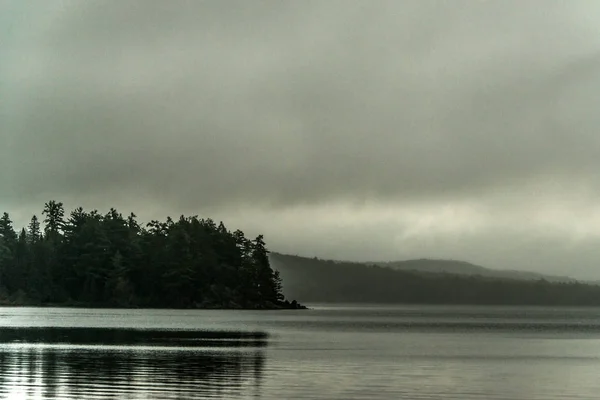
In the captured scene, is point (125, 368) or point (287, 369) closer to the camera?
point (125, 368)

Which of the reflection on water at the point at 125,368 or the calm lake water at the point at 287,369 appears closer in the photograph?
the reflection on water at the point at 125,368

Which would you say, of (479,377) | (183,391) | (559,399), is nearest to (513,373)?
(479,377)

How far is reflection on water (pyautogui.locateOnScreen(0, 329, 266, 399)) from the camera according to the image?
43781mm

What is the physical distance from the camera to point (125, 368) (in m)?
55.2

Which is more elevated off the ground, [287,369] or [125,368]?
[125,368]

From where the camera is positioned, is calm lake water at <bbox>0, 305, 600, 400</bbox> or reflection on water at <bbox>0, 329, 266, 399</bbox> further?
calm lake water at <bbox>0, 305, 600, 400</bbox>

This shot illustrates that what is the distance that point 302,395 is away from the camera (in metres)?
42.4

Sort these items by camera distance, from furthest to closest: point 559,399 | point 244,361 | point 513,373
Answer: point 244,361, point 513,373, point 559,399

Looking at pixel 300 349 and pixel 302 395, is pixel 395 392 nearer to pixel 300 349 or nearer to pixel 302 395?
pixel 302 395

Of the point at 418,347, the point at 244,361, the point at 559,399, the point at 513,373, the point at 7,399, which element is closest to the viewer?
the point at 7,399

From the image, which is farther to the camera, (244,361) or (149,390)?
(244,361)

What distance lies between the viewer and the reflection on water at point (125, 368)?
4378 centimetres

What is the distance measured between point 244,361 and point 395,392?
20.3 metres

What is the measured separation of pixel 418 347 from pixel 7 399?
157ft
